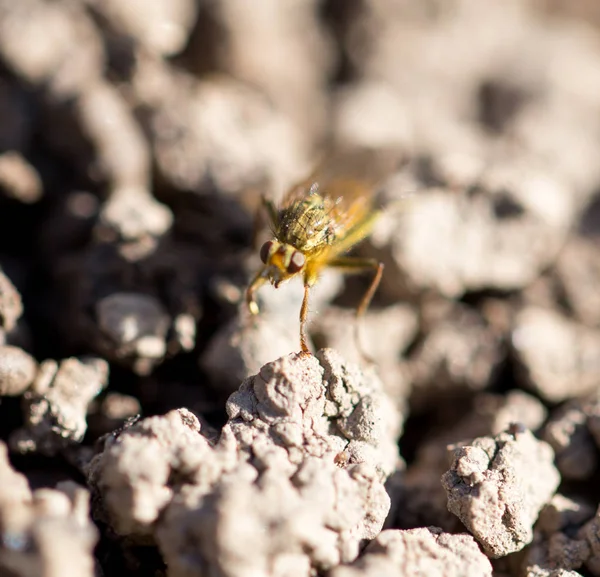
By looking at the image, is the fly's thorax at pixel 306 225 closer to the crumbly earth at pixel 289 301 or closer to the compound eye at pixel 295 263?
the compound eye at pixel 295 263

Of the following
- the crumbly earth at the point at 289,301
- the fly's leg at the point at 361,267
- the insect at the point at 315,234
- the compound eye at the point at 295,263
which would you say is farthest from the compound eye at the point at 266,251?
the fly's leg at the point at 361,267

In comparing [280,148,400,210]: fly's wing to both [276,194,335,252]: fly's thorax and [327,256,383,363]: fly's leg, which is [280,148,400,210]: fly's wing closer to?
[276,194,335,252]: fly's thorax

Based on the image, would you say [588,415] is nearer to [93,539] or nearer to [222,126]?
[93,539]

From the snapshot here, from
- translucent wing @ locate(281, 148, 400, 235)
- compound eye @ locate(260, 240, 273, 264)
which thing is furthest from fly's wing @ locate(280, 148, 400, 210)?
compound eye @ locate(260, 240, 273, 264)

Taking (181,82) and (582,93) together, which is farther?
(582,93)

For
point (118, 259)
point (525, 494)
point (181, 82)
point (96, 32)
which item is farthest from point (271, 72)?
point (525, 494)

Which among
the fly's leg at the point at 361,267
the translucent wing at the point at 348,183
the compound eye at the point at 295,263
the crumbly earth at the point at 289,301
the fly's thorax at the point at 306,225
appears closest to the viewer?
the crumbly earth at the point at 289,301

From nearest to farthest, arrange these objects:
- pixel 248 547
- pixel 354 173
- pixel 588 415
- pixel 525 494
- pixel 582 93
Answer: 1. pixel 248 547
2. pixel 525 494
3. pixel 588 415
4. pixel 354 173
5. pixel 582 93
